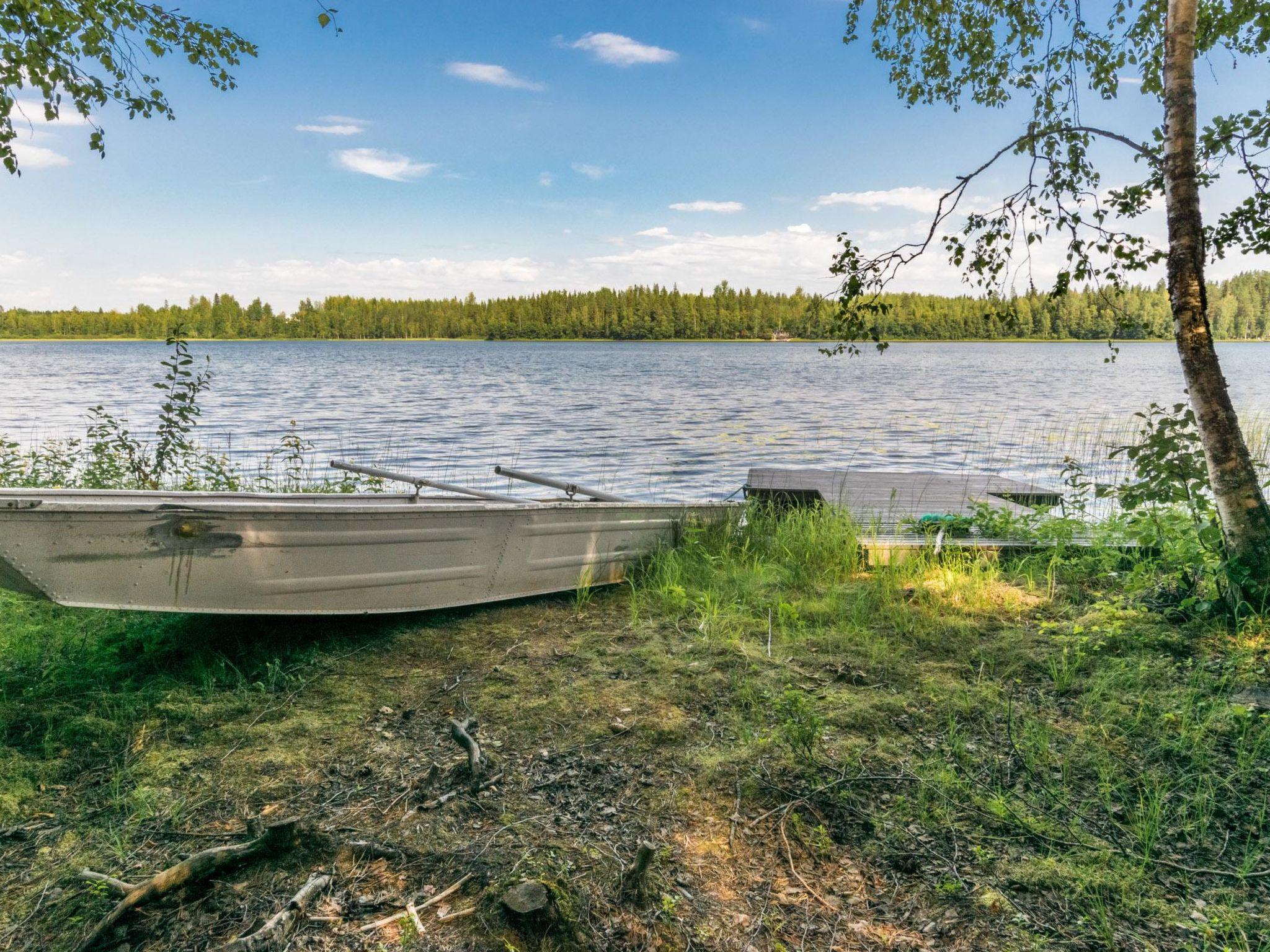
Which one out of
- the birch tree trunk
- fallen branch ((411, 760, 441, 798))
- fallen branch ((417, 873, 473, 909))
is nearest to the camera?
fallen branch ((417, 873, 473, 909))

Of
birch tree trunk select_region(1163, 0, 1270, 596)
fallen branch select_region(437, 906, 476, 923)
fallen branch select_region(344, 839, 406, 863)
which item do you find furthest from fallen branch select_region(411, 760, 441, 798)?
birch tree trunk select_region(1163, 0, 1270, 596)

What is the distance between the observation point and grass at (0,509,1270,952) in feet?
7.46

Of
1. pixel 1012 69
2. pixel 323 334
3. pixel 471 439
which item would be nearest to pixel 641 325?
pixel 323 334

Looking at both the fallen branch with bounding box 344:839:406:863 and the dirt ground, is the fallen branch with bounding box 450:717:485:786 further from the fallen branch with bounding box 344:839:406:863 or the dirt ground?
the fallen branch with bounding box 344:839:406:863

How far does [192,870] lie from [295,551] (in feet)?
6.72

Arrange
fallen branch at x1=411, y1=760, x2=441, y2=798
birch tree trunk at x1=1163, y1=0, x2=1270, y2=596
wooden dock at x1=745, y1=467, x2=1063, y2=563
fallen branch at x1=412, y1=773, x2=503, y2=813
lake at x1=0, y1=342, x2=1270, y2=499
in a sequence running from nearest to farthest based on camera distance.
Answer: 1. fallen branch at x1=412, y1=773, x2=503, y2=813
2. fallen branch at x1=411, y1=760, x2=441, y2=798
3. birch tree trunk at x1=1163, y1=0, x2=1270, y2=596
4. wooden dock at x1=745, y1=467, x2=1063, y2=563
5. lake at x1=0, y1=342, x2=1270, y2=499

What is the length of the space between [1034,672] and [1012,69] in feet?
A: 14.7

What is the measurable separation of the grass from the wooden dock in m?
1.07

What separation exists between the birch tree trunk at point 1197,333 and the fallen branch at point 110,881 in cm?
512

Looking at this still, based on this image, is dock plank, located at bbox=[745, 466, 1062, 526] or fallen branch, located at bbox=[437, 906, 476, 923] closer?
fallen branch, located at bbox=[437, 906, 476, 923]

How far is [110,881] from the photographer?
2209 millimetres

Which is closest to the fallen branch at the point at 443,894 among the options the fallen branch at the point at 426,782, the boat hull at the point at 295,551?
the fallen branch at the point at 426,782

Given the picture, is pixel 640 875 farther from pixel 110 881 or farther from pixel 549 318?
pixel 549 318

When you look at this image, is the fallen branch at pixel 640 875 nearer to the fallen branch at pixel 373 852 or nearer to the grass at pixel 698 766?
the grass at pixel 698 766
